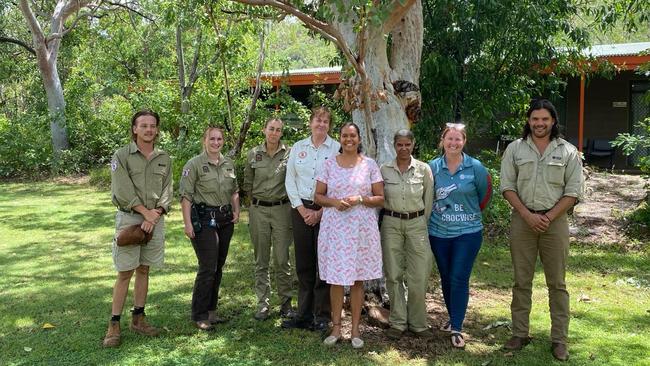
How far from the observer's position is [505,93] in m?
8.09

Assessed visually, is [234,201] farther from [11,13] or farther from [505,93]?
[11,13]

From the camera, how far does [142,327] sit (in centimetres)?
475

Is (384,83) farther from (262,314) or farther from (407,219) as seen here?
(262,314)

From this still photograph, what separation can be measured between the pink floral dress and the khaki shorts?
1319 millimetres

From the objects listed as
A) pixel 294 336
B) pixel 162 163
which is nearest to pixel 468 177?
pixel 294 336

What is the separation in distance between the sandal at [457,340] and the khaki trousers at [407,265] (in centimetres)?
22

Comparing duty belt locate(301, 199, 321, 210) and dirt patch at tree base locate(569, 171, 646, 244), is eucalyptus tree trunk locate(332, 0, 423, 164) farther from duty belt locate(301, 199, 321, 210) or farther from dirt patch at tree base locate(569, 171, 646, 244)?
dirt patch at tree base locate(569, 171, 646, 244)

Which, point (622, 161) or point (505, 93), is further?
point (622, 161)

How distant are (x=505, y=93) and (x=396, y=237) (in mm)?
4506

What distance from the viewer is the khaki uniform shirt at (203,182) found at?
4.69 meters

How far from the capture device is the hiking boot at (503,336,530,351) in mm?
4391

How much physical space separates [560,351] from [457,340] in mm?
720

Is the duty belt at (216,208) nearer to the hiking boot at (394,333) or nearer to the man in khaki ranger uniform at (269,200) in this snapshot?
the man in khaki ranger uniform at (269,200)

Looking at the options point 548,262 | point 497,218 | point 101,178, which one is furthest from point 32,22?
point 548,262
